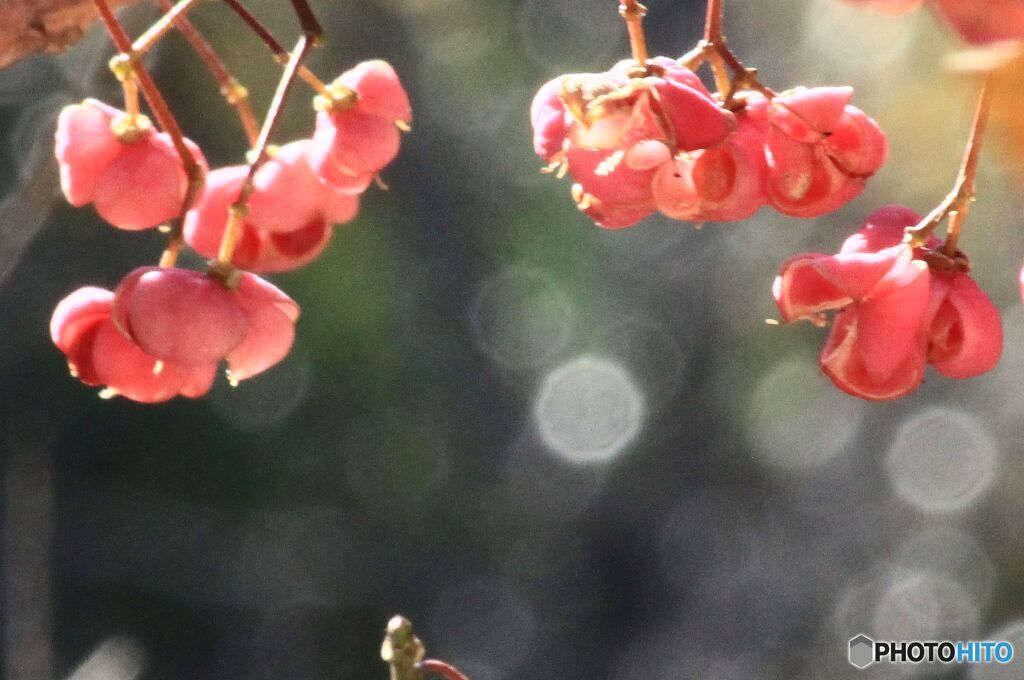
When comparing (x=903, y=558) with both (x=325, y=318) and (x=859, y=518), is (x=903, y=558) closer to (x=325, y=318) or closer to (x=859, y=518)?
(x=859, y=518)

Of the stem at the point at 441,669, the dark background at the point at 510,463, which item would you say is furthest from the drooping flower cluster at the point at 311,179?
the dark background at the point at 510,463

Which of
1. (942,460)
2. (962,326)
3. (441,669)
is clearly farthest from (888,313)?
(942,460)

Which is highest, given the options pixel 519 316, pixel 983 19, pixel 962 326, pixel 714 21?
pixel 983 19

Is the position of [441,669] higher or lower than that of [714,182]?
lower

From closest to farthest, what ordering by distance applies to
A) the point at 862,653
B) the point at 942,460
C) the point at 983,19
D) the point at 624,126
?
the point at 983,19 → the point at 624,126 → the point at 862,653 → the point at 942,460

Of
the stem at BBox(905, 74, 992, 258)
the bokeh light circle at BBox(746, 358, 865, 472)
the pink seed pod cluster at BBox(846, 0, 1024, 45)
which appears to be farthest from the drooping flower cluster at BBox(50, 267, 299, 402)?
the bokeh light circle at BBox(746, 358, 865, 472)

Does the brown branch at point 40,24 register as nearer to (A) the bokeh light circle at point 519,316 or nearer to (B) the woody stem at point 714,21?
(B) the woody stem at point 714,21

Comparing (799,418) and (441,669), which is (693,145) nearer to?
(441,669)
